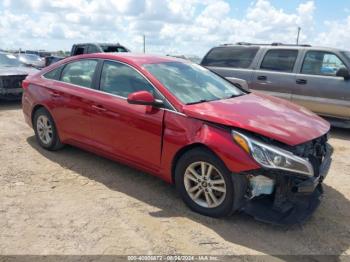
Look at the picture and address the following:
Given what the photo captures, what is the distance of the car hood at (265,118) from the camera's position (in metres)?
3.62

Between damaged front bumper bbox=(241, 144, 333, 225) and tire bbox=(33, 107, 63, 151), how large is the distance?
10.5 ft

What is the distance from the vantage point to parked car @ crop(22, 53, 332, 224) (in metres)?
3.58

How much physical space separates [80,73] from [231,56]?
4792 millimetres

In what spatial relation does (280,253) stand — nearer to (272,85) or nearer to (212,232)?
(212,232)

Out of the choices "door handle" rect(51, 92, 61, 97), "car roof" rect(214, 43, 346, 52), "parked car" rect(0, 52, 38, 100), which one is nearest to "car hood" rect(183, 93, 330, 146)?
"door handle" rect(51, 92, 61, 97)

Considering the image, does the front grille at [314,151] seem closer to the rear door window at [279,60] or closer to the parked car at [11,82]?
the rear door window at [279,60]

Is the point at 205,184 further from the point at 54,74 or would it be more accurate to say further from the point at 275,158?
the point at 54,74

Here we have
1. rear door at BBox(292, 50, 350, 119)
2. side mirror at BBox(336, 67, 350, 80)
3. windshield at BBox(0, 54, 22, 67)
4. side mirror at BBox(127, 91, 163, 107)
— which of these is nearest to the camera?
side mirror at BBox(127, 91, 163, 107)

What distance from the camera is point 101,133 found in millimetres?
4828

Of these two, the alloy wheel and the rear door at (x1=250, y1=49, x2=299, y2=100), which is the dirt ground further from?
the rear door at (x1=250, y1=49, x2=299, y2=100)

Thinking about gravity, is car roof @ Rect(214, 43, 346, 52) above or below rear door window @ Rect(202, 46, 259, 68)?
above

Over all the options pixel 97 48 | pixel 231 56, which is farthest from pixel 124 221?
pixel 97 48

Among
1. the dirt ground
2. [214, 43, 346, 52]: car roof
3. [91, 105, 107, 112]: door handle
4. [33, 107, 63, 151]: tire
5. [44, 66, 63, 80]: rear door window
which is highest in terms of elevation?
[214, 43, 346, 52]: car roof

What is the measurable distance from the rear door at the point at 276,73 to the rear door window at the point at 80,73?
4513 mm
